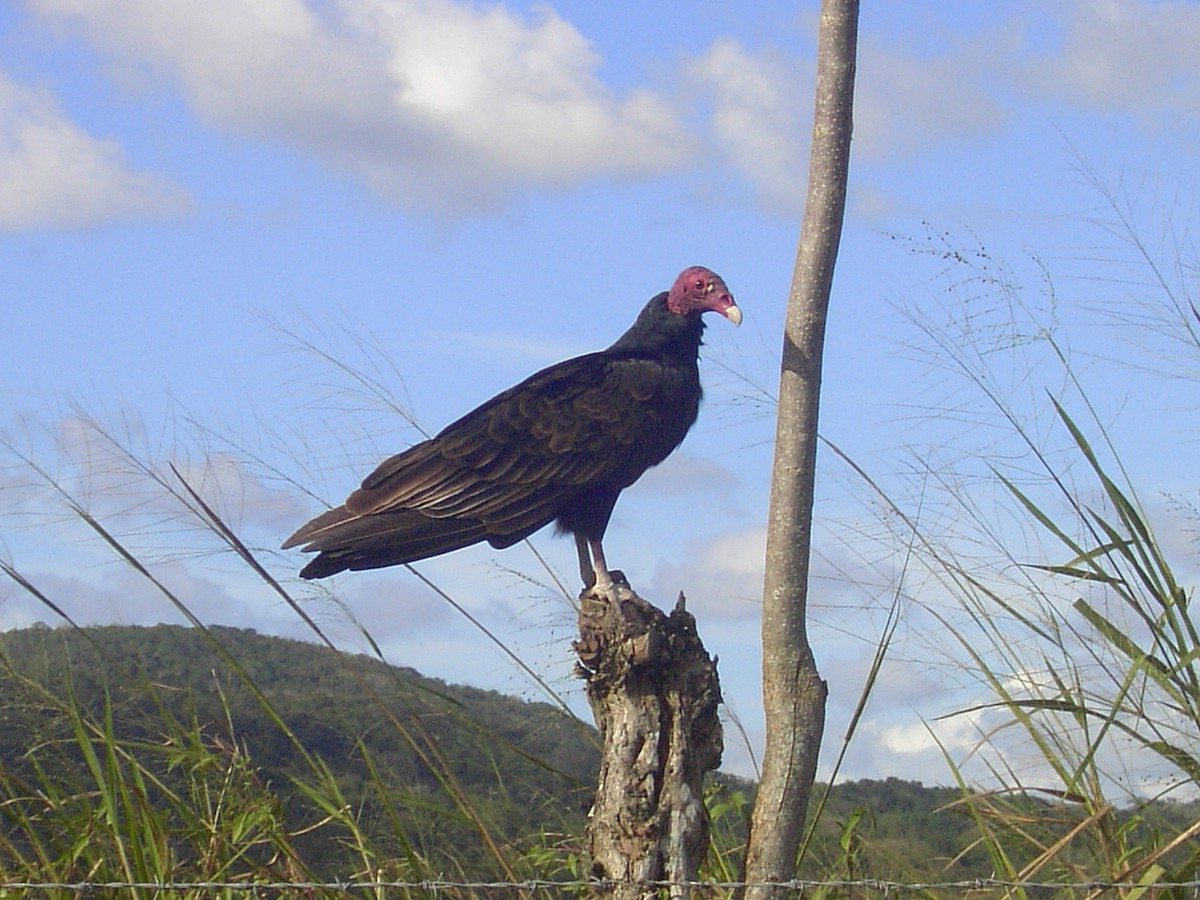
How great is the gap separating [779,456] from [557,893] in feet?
3.68

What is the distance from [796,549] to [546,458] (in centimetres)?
96

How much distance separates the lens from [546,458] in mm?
2990

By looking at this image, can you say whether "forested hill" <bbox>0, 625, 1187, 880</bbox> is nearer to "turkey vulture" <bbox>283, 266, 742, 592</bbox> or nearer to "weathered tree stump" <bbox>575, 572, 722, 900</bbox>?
"weathered tree stump" <bbox>575, 572, 722, 900</bbox>

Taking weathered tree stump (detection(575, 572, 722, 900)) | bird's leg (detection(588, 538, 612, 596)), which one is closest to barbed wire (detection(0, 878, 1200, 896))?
weathered tree stump (detection(575, 572, 722, 900))

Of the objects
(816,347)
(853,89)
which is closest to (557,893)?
(816,347)

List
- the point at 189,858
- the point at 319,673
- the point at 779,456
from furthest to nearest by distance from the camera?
the point at 319,673 < the point at 189,858 < the point at 779,456

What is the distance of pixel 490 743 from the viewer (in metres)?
2.68

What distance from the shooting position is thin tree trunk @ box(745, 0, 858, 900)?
2.14 m

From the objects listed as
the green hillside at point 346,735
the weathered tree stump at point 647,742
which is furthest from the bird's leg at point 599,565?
the weathered tree stump at point 647,742

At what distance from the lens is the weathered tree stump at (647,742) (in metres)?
2.19

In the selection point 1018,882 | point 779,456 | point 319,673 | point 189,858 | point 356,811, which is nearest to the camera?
point 1018,882

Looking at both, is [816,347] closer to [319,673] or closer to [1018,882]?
[1018,882]

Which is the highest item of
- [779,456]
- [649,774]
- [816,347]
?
[816,347]

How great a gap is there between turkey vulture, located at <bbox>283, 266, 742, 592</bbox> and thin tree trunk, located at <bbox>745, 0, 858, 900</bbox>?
599 millimetres
